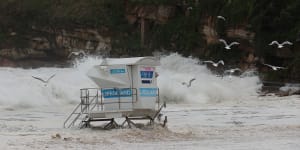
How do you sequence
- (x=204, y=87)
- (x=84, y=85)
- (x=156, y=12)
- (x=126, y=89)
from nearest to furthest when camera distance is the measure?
(x=126, y=89) < (x=204, y=87) < (x=84, y=85) < (x=156, y=12)

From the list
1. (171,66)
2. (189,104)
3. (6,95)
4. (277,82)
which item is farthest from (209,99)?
(171,66)

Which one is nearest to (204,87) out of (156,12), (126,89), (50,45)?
(156,12)

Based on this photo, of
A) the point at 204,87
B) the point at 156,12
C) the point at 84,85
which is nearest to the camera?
the point at 204,87

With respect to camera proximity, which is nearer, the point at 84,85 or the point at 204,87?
the point at 204,87

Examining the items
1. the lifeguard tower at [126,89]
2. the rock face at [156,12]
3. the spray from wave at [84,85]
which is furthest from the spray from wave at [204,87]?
the lifeguard tower at [126,89]

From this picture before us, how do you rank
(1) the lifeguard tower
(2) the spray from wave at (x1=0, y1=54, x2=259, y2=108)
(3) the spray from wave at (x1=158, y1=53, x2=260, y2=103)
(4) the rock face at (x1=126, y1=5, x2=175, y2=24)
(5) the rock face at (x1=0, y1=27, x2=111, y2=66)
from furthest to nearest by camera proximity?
1. (5) the rock face at (x1=0, y1=27, x2=111, y2=66)
2. (4) the rock face at (x1=126, y1=5, x2=175, y2=24)
3. (3) the spray from wave at (x1=158, y1=53, x2=260, y2=103)
4. (2) the spray from wave at (x1=0, y1=54, x2=259, y2=108)
5. (1) the lifeguard tower

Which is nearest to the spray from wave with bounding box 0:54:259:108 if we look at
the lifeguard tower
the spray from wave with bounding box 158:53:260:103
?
the spray from wave with bounding box 158:53:260:103

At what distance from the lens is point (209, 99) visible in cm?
4247

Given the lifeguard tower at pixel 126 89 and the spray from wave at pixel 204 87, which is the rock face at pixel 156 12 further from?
the lifeguard tower at pixel 126 89

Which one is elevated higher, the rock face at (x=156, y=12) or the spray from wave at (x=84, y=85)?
the rock face at (x=156, y=12)

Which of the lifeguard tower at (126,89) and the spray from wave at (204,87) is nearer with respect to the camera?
the lifeguard tower at (126,89)

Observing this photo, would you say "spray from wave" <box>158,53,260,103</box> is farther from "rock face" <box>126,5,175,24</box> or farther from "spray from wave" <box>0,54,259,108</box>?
"rock face" <box>126,5,175,24</box>

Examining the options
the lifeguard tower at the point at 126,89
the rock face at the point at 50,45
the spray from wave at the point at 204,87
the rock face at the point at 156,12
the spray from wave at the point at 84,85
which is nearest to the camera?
the lifeguard tower at the point at 126,89

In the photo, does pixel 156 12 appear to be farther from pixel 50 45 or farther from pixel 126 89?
pixel 126 89
